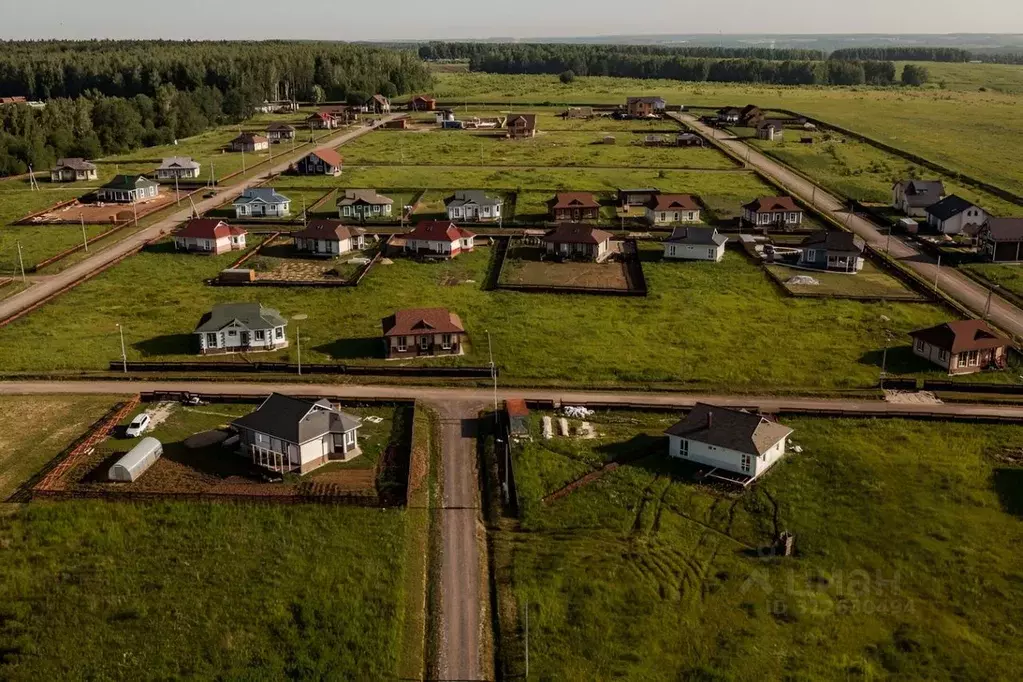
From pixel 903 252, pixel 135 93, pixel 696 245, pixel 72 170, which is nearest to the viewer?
pixel 696 245

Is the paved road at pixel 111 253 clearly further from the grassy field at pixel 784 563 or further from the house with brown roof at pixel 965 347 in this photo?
the house with brown roof at pixel 965 347

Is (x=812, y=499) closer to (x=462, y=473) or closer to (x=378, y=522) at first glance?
(x=462, y=473)

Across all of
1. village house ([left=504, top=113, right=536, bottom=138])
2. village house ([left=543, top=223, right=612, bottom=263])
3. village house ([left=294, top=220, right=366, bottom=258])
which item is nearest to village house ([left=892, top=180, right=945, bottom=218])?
village house ([left=543, top=223, right=612, bottom=263])

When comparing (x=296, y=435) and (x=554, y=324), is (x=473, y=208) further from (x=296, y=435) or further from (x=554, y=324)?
(x=296, y=435)

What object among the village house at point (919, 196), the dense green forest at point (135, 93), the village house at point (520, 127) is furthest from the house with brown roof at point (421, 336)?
the village house at point (520, 127)

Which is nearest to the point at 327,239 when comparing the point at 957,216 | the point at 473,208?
the point at 473,208

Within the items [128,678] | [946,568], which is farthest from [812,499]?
[128,678]
